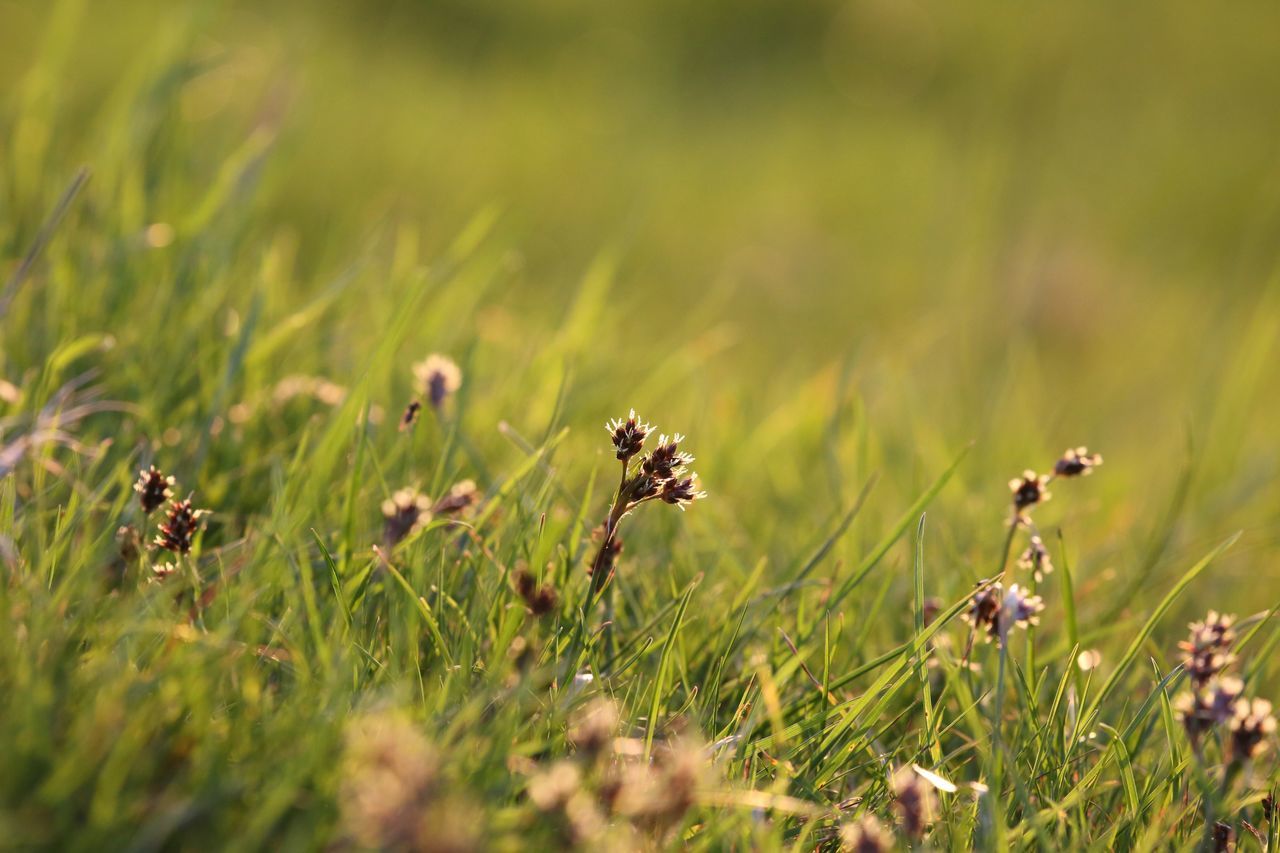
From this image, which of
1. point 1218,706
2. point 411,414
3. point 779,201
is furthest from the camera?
point 779,201

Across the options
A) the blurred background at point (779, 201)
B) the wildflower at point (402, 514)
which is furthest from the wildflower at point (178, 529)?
the blurred background at point (779, 201)

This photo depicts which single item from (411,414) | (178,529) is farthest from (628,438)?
(178,529)

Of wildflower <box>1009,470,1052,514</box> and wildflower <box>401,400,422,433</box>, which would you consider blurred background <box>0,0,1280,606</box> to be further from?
wildflower <box>1009,470,1052,514</box>

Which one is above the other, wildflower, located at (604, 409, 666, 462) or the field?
wildflower, located at (604, 409, 666, 462)

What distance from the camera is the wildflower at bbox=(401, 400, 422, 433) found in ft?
5.15

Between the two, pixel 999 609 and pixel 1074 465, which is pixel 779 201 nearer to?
pixel 1074 465

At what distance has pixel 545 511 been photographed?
1.44 m

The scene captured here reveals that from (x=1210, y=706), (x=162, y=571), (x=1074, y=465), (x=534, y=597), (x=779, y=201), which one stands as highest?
(x=779, y=201)

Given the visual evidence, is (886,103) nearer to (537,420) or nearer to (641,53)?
(641,53)

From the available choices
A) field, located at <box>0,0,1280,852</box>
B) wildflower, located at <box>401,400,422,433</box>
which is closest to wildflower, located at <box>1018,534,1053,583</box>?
field, located at <box>0,0,1280,852</box>

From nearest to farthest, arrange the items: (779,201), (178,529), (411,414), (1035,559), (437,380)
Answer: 1. (178,529)
2. (1035,559)
3. (411,414)
4. (437,380)
5. (779,201)

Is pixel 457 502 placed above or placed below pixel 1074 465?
below

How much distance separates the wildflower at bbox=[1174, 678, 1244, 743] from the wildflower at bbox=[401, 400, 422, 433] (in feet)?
3.47

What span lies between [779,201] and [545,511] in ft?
14.5
